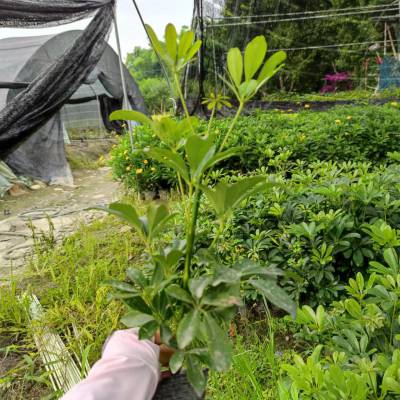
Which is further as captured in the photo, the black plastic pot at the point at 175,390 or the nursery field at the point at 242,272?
the black plastic pot at the point at 175,390

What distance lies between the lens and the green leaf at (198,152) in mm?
516

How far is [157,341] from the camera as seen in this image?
709 millimetres

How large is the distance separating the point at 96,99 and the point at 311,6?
642 cm

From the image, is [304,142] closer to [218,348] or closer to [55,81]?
[55,81]

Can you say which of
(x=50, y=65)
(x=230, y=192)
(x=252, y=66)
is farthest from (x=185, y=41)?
(x=50, y=65)

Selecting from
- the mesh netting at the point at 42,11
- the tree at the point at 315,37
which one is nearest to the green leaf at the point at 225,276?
the mesh netting at the point at 42,11

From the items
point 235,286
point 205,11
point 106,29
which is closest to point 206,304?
point 235,286

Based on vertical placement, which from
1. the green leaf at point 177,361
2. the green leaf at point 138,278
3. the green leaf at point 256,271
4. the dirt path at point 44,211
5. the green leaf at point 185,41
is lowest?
the dirt path at point 44,211

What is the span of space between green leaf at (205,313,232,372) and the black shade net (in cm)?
416

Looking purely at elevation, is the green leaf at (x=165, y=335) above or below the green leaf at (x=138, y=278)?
below

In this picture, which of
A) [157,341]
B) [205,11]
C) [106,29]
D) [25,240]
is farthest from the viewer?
[205,11]

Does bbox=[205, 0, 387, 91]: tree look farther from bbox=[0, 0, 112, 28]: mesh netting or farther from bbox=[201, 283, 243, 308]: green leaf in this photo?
bbox=[201, 283, 243, 308]: green leaf

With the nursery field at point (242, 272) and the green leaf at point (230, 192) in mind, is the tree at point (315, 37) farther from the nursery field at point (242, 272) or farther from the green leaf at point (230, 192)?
the green leaf at point (230, 192)

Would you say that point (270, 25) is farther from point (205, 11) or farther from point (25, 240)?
point (25, 240)
